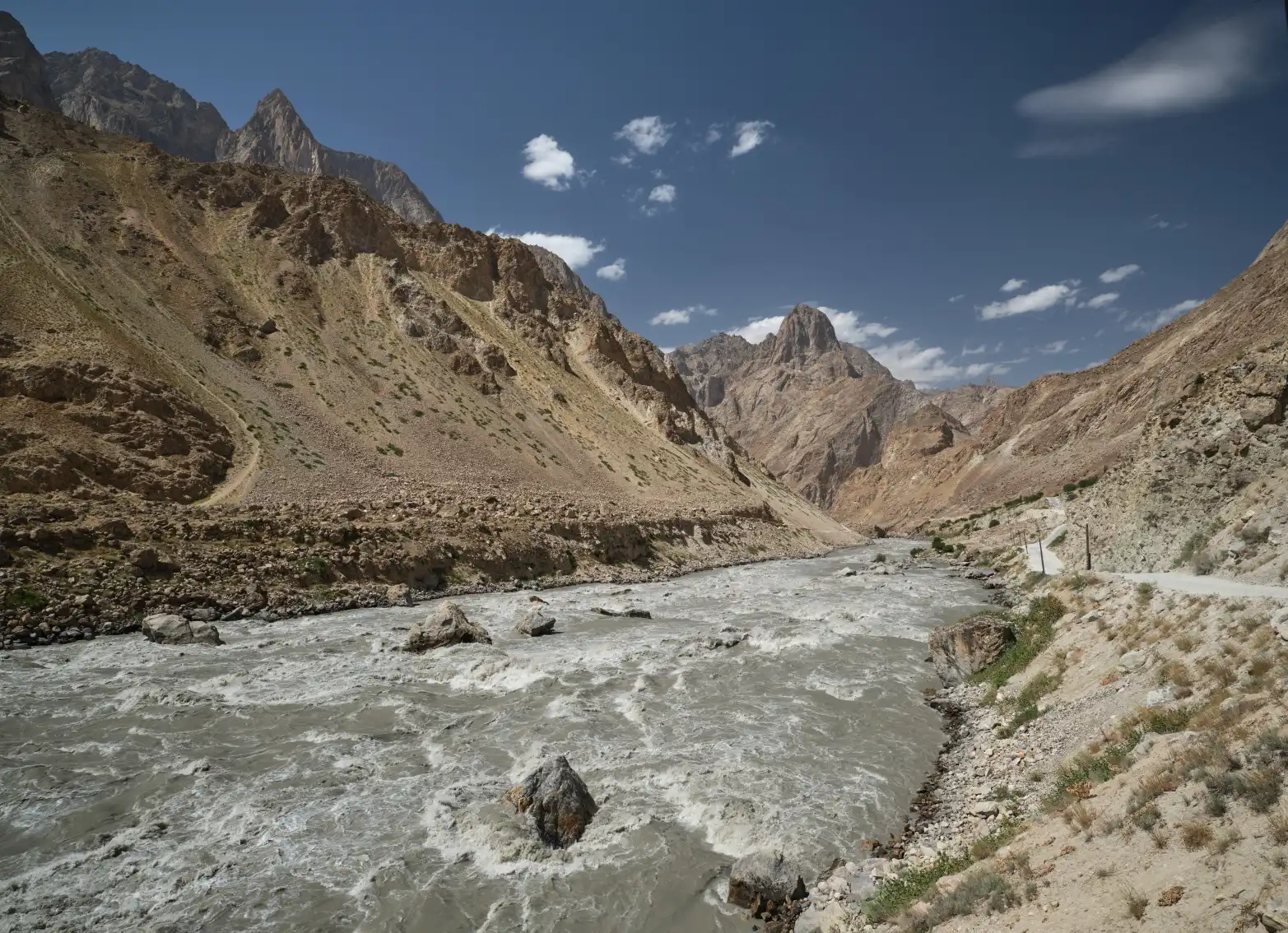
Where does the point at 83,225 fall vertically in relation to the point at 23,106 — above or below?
below

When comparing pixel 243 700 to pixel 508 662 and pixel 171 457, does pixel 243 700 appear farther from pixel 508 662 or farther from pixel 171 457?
pixel 171 457

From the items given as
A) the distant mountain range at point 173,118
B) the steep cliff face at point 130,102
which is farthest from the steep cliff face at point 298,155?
the steep cliff face at point 130,102

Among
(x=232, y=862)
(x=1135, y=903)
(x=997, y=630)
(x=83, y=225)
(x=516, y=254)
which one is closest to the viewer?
(x=1135, y=903)

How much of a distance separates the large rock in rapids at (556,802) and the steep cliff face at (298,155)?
519 ft

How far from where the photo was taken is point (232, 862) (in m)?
8.61

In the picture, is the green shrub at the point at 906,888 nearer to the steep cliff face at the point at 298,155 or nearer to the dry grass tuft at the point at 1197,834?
the dry grass tuft at the point at 1197,834

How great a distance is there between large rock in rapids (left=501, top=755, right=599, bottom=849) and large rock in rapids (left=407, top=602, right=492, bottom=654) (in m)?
10.3

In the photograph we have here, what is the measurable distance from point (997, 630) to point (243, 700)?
18.1 m

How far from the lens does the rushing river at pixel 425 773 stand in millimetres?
8039

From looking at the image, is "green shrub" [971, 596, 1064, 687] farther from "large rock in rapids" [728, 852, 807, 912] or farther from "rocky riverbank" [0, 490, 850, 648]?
"rocky riverbank" [0, 490, 850, 648]

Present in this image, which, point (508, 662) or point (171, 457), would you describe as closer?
point (508, 662)

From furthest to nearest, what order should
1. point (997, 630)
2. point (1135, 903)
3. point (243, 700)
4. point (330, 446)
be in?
point (330, 446) < point (997, 630) < point (243, 700) < point (1135, 903)

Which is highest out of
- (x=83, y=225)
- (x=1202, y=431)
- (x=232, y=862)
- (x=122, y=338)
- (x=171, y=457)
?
(x=83, y=225)

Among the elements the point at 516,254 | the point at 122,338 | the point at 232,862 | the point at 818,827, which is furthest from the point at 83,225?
the point at 818,827
